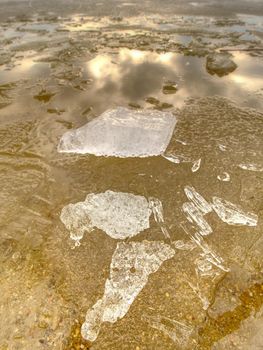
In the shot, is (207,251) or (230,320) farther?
(207,251)

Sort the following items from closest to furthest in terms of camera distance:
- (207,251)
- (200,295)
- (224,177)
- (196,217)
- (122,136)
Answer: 1. (200,295)
2. (207,251)
3. (196,217)
4. (224,177)
5. (122,136)

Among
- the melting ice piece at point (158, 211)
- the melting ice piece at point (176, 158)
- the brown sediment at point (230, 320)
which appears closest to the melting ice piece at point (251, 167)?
the melting ice piece at point (176, 158)

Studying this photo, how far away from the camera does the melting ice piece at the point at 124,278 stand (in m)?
1.74

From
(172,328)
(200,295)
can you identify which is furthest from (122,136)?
(172,328)

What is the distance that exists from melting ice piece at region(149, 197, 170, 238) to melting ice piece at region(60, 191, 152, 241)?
42 millimetres

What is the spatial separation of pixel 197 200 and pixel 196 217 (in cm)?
19

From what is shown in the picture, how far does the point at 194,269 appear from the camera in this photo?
196 cm

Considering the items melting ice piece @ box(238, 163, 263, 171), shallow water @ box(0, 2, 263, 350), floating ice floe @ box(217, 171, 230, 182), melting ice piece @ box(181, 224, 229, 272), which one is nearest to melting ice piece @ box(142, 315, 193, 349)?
shallow water @ box(0, 2, 263, 350)

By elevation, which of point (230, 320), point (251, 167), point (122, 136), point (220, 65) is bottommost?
point (230, 320)

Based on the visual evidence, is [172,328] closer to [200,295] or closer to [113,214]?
[200,295]

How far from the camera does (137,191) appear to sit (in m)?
2.55

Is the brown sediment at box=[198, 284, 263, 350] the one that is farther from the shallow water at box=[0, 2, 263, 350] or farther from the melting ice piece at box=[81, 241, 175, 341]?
the melting ice piece at box=[81, 241, 175, 341]

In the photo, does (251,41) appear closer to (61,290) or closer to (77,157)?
(77,157)

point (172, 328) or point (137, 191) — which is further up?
point (137, 191)
